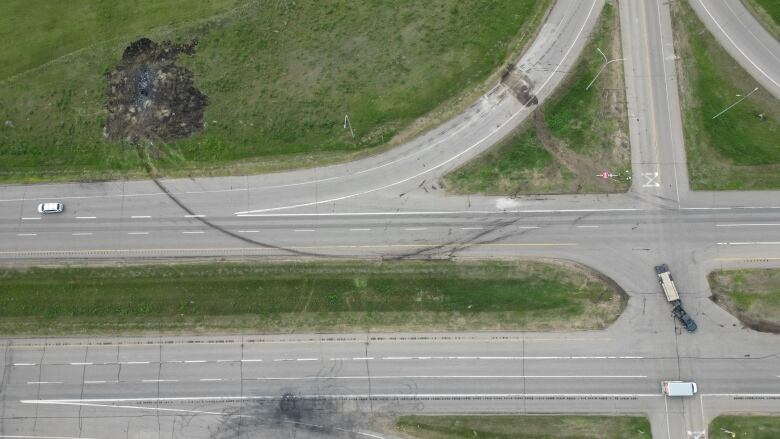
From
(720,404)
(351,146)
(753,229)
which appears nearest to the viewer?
(720,404)

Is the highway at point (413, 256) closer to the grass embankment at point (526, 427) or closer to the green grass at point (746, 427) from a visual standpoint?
the green grass at point (746, 427)

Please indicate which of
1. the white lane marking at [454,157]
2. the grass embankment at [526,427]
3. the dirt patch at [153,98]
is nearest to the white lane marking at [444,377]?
the grass embankment at [526,427]

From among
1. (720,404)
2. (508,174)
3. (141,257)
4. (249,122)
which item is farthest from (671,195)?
(141,257)

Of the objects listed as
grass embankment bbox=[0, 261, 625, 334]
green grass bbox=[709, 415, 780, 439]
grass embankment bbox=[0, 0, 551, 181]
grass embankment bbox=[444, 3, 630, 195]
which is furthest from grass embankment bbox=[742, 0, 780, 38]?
green grass bbox=[709, 415, 780, 439]

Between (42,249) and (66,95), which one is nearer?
(42,249)

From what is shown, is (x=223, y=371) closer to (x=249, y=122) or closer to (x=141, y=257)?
(x=141, y=257)
